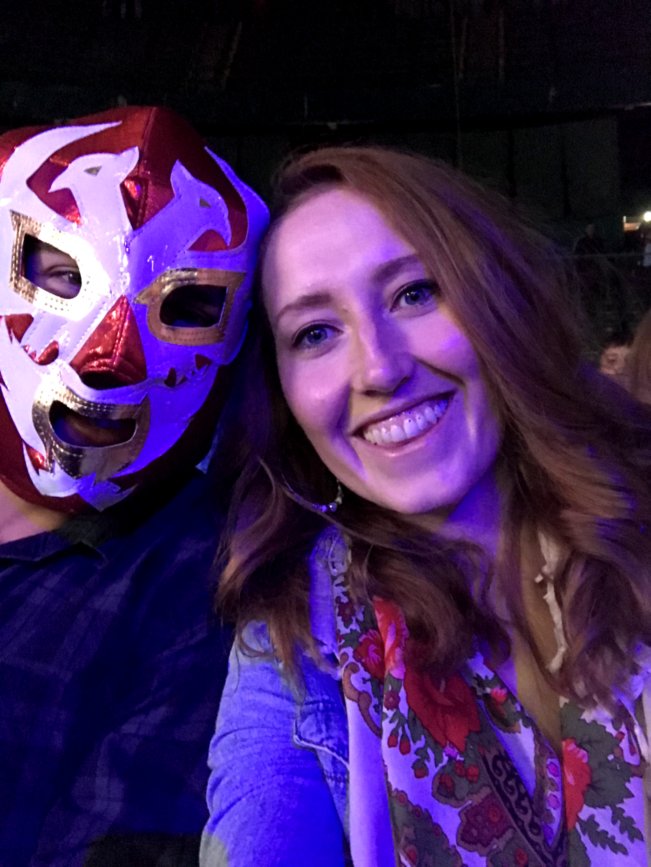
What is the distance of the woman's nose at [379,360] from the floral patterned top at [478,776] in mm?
274

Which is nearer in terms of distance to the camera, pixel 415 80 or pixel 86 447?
pixel 86 447

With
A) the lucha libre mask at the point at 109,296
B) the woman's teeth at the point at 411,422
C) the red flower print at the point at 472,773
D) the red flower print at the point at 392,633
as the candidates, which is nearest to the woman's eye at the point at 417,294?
the woman's teeth at the point at 411,422

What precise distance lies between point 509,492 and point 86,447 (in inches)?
19.7

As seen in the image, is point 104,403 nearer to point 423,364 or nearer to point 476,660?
point 423,364

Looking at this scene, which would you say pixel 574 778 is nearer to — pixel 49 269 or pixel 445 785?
pixel 445 785

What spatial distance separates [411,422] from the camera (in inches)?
31.7

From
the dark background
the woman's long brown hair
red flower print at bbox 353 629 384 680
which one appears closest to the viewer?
red flower print at bbox 353 629 384 680

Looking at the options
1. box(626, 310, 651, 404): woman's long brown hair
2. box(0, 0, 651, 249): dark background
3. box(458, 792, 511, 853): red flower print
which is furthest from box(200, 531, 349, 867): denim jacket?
box(0, 0, 651, 249): dark background

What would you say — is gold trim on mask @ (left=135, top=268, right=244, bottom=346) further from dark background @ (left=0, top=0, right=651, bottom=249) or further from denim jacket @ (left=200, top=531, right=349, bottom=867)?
dark background @ (left=0, top=0, right=651, bottom=249)

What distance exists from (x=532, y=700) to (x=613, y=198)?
238 cm

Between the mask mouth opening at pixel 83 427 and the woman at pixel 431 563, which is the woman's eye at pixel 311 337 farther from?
the mask mouth opening at pixel 83 427

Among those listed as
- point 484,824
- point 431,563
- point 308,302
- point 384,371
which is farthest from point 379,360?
point 484,824

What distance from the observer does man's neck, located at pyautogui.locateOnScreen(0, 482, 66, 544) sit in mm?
993

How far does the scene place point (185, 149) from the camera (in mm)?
933
